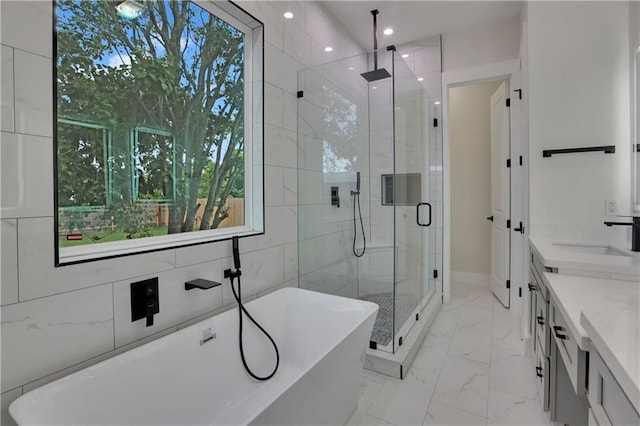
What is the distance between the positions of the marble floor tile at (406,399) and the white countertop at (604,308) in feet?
3.57

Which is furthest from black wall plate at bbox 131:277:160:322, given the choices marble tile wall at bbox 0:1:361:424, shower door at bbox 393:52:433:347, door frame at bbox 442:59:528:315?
door frame at bbox 442:59:528:315

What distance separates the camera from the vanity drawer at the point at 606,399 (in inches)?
25.5

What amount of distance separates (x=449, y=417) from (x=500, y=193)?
2.64 metres

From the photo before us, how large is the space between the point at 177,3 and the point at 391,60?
1605 mm

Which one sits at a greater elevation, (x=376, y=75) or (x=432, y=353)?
(x=376, y=75)

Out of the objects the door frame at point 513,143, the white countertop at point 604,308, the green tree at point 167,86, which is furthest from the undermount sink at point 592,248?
the green tree at point 167,86

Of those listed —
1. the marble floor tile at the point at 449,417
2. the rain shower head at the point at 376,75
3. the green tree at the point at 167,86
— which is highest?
the rain shower head at the point at 376,75

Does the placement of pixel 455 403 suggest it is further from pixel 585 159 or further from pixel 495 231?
pixel 495 231

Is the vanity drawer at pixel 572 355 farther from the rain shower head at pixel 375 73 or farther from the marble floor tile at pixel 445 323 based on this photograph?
the rain shower head at pixel 375 73

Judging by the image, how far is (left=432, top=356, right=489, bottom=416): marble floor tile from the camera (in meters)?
1.96

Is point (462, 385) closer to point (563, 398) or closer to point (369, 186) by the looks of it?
point (563, 398)

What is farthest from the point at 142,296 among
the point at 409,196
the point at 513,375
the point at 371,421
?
the point at 513,375

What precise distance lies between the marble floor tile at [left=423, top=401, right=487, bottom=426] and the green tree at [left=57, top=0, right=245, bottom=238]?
1.78 meters

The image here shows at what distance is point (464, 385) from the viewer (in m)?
2.15
